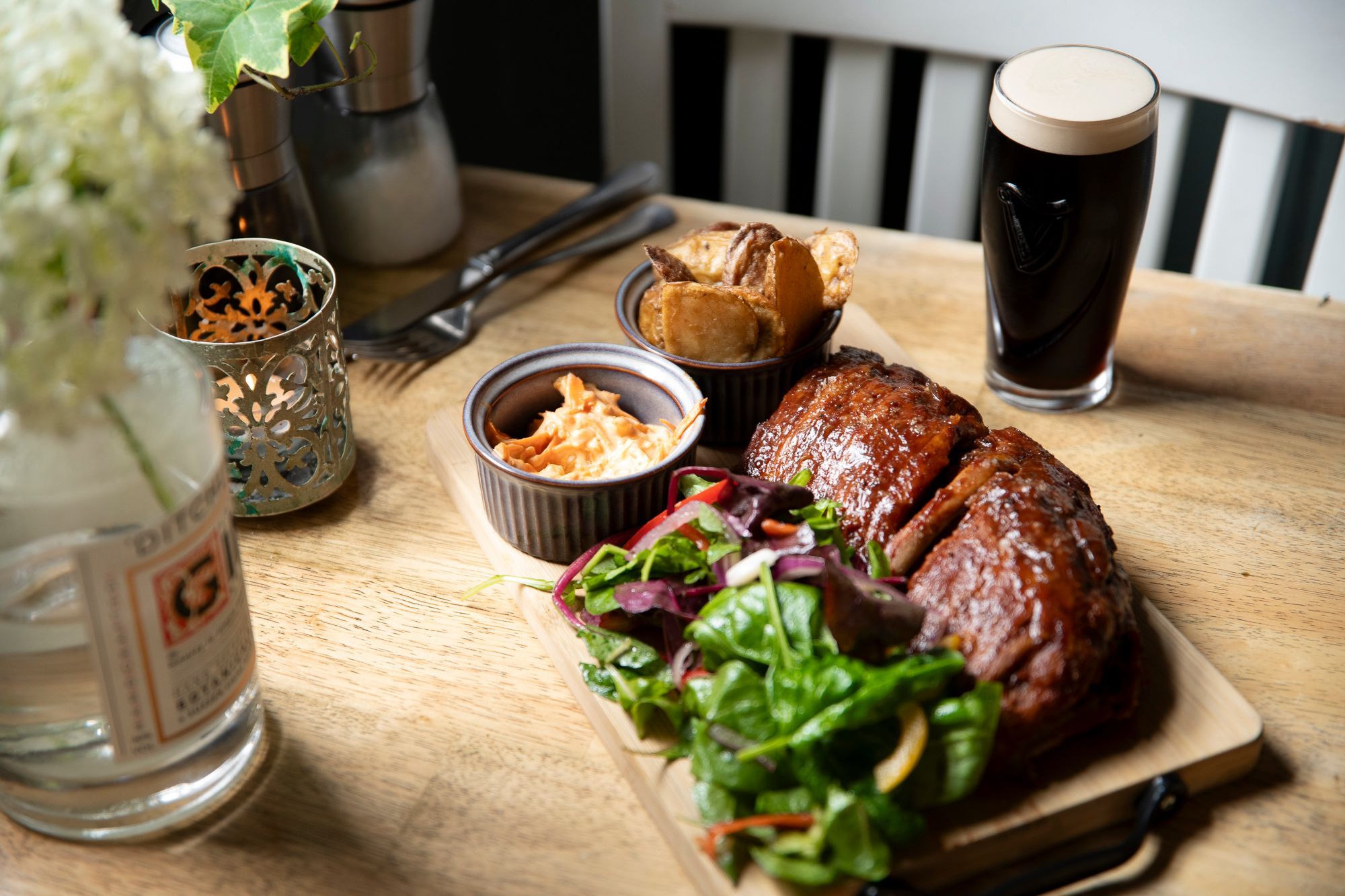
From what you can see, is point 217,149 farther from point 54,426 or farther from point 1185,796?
point 1185,796

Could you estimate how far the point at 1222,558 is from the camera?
1.67 meters

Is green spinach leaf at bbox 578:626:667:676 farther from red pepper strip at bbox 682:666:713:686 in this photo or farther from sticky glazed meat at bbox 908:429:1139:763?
sticky glazed meat at bbox 908:429:1139:763

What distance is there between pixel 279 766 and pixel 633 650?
1.41 feet

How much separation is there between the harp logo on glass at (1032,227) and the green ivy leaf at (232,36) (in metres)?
1.01

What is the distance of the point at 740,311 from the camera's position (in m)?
1.68

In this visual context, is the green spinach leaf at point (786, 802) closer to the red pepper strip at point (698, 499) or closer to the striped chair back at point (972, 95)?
the red pepper strip at point (698, 499)

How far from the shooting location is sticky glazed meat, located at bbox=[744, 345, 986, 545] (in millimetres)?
1464

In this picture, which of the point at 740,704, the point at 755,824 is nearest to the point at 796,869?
the point at 755,824

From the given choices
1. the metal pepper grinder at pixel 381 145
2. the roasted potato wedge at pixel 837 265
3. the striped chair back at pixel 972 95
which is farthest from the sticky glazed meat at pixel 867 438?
the striped chair back at pixel 972 95

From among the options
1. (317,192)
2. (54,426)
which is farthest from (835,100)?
(54,426)

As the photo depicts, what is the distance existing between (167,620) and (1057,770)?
93cm

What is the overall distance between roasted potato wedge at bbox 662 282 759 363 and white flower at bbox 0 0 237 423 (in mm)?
799

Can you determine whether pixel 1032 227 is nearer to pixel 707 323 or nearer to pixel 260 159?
pixel 707 323

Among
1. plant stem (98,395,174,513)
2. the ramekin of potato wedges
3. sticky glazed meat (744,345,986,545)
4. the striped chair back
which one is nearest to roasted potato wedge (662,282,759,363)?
the ramekin of potato wedges
